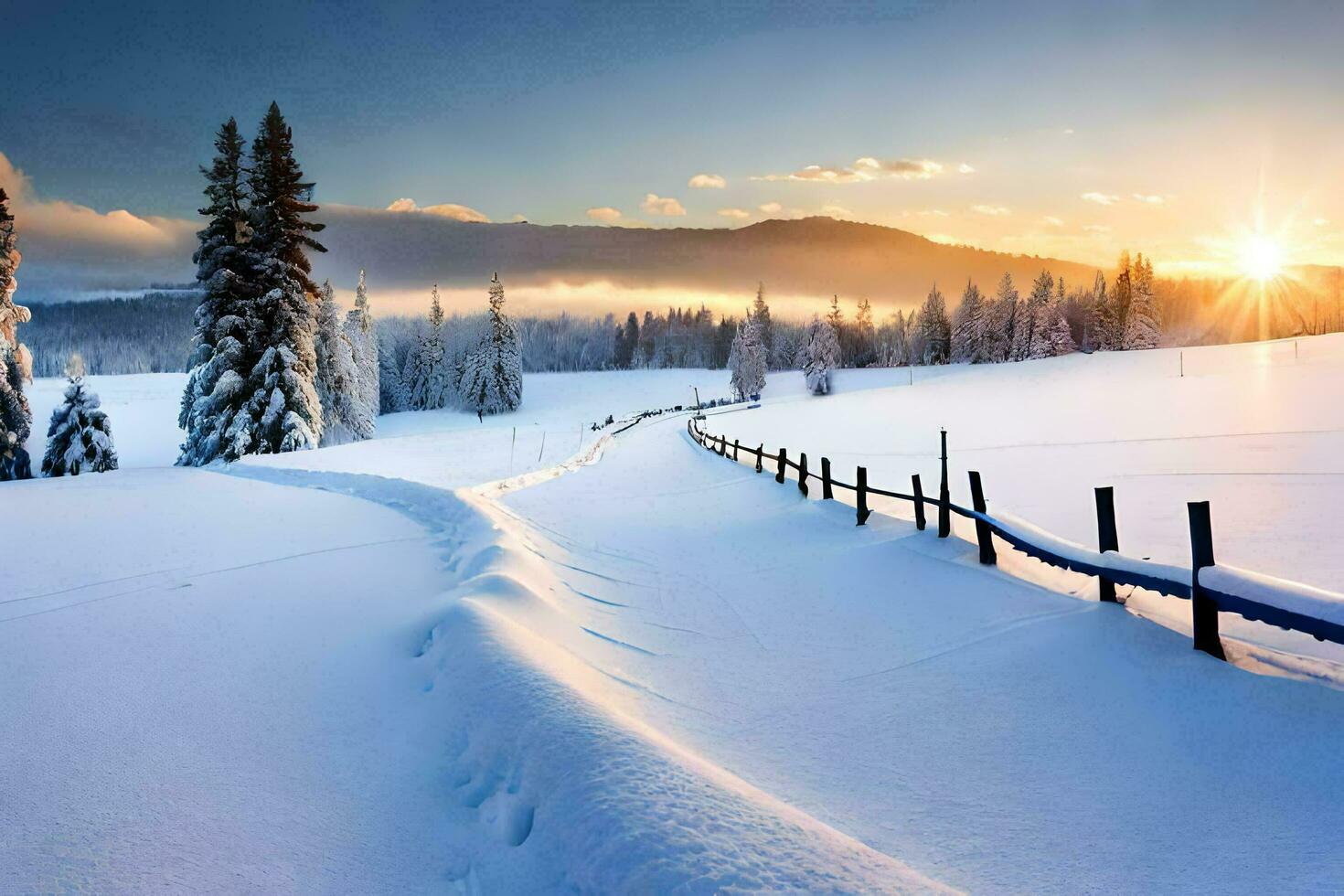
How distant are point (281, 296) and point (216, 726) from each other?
28.8m

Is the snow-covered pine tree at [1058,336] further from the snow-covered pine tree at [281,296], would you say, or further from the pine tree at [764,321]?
the snow-covered pine tree at [281,296]

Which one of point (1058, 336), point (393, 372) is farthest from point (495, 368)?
point (1058, 336)

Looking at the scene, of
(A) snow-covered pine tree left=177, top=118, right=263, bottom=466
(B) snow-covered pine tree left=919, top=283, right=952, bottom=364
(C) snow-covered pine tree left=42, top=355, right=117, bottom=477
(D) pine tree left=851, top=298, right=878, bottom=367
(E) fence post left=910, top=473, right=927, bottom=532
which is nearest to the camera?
(E) fence post left=910, top=473, right=927, bottom=532

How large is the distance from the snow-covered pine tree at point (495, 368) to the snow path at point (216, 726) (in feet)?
226

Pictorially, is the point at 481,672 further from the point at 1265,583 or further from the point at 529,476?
the point at 529,476

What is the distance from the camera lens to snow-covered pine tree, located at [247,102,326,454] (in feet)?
92.0

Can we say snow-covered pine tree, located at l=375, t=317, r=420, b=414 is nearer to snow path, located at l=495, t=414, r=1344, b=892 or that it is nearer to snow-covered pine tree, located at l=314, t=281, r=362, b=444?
snow-covered pine tree, located at l=314, t=281, r=362, b=444

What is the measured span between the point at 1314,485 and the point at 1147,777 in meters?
15.7

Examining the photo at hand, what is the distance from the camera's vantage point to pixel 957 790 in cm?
401

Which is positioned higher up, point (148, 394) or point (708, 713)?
point (148, 394)

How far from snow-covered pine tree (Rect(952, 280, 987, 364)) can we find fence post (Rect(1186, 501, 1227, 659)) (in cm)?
9338

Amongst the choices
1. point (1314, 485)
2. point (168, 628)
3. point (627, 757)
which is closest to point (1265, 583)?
point (627, 757)

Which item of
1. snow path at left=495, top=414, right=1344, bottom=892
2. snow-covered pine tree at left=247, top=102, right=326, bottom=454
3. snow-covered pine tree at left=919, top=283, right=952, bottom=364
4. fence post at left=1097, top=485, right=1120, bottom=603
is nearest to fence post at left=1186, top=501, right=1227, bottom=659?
snow path at left=495, top=414, right=1344, bottom=892

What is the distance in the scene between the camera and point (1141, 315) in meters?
82.8
